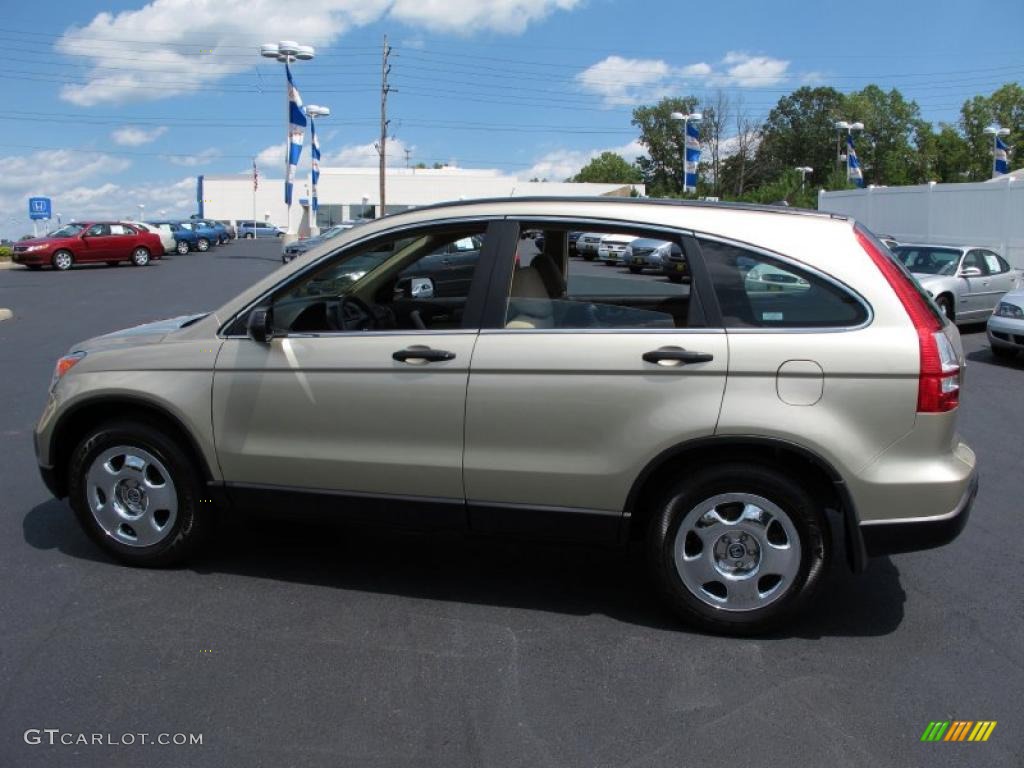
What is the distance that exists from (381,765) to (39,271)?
33.2 metres

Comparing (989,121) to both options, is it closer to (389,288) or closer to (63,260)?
(63,260)

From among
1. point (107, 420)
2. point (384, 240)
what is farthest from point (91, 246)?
point (384, 240)

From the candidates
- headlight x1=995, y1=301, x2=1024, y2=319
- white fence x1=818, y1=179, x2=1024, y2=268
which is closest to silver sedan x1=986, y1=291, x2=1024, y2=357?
headlight x1=995, y1=301, x2=1024, y2=319

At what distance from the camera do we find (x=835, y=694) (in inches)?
140

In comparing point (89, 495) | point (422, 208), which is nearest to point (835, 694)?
point (422, 208)

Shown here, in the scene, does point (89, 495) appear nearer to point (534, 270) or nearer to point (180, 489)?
point (180, 489)

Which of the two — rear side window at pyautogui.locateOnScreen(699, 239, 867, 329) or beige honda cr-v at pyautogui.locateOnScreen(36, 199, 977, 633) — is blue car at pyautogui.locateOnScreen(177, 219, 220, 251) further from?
rear side window at pyautogui.locateOnScreen(699, 239, 867, 329)

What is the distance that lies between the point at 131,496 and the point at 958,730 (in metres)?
3.85

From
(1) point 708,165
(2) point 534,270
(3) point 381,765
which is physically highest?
(1) point 708,165

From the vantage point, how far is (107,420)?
473cm

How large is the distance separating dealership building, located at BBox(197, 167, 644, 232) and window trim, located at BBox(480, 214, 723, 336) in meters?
67.6

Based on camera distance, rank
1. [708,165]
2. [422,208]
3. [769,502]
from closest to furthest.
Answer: [769,502] → [422,208] → [708,165]

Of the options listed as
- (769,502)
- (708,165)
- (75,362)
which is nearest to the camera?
(769,502)

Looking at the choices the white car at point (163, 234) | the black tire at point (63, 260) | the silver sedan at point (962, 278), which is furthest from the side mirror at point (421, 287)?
the white car at point (163, 234)
